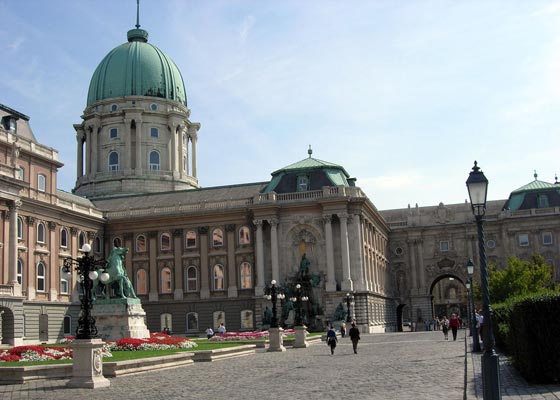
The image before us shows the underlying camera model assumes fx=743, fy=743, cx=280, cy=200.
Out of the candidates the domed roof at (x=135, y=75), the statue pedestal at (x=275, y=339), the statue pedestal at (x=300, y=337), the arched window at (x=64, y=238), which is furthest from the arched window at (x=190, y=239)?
the statue pedestal at (x=275, y=339)

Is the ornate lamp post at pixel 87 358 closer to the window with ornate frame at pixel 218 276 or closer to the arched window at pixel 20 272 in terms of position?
the arched window at pixel 20 272

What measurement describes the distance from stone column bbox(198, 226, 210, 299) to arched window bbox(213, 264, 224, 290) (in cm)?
Answer: 85

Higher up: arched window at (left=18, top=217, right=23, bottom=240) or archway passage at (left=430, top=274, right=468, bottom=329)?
arched window at (left=18, top=217, right=23, bottom=240)

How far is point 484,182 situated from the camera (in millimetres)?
15984

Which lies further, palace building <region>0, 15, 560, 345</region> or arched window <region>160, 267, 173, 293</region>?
arched window <region>160, 267, 173, 293</region>

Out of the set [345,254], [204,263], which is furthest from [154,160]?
[345,254]

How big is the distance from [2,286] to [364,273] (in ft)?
110

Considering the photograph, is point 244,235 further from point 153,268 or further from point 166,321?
point 166,321

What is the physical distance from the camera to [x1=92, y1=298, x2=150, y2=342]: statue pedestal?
43344 millimetres

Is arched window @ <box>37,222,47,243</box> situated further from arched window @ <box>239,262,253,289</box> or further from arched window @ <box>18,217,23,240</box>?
arched window @ <box>239,262,253,289</box>

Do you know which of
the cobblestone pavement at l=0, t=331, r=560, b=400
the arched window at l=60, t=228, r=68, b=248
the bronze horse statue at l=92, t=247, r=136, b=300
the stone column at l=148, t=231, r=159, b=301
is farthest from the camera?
the stone column at l=148, t=231, r=159, b=301

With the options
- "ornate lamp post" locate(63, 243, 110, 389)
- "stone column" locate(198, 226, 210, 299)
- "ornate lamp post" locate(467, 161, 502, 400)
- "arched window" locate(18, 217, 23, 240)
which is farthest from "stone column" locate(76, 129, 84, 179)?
"ornate lamp post" locate(467, 161, 502, 400)

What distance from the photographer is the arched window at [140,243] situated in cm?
7881

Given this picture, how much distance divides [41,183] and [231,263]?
2040 cm
